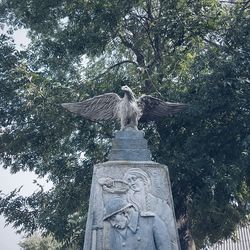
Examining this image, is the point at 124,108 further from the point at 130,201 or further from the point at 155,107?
the point at 130,201

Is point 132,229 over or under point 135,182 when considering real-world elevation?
under

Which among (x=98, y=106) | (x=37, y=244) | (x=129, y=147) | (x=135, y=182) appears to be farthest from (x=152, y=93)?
(x=37, y=244)

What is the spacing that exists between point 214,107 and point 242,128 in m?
0.78

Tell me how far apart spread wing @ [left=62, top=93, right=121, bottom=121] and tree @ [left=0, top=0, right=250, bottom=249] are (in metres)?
2.17

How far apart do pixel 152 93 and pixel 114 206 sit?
504 cm

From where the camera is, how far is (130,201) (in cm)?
621

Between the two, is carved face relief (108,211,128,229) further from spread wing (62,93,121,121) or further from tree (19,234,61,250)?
tree (19,234,61,250)

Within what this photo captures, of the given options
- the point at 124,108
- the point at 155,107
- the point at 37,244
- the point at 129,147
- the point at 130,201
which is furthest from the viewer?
the point at 37,244

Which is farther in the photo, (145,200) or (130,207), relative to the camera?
(145,200)

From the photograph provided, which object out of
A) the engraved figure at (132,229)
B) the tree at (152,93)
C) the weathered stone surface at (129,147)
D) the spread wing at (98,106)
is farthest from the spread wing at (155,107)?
the engraved figure at (132,229)

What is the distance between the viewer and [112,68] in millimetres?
13969

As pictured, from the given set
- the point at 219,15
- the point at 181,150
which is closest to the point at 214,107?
the point at 181,150

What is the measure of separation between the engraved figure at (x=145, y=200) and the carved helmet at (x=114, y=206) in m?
0.11

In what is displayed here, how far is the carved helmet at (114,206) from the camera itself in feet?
19.9
